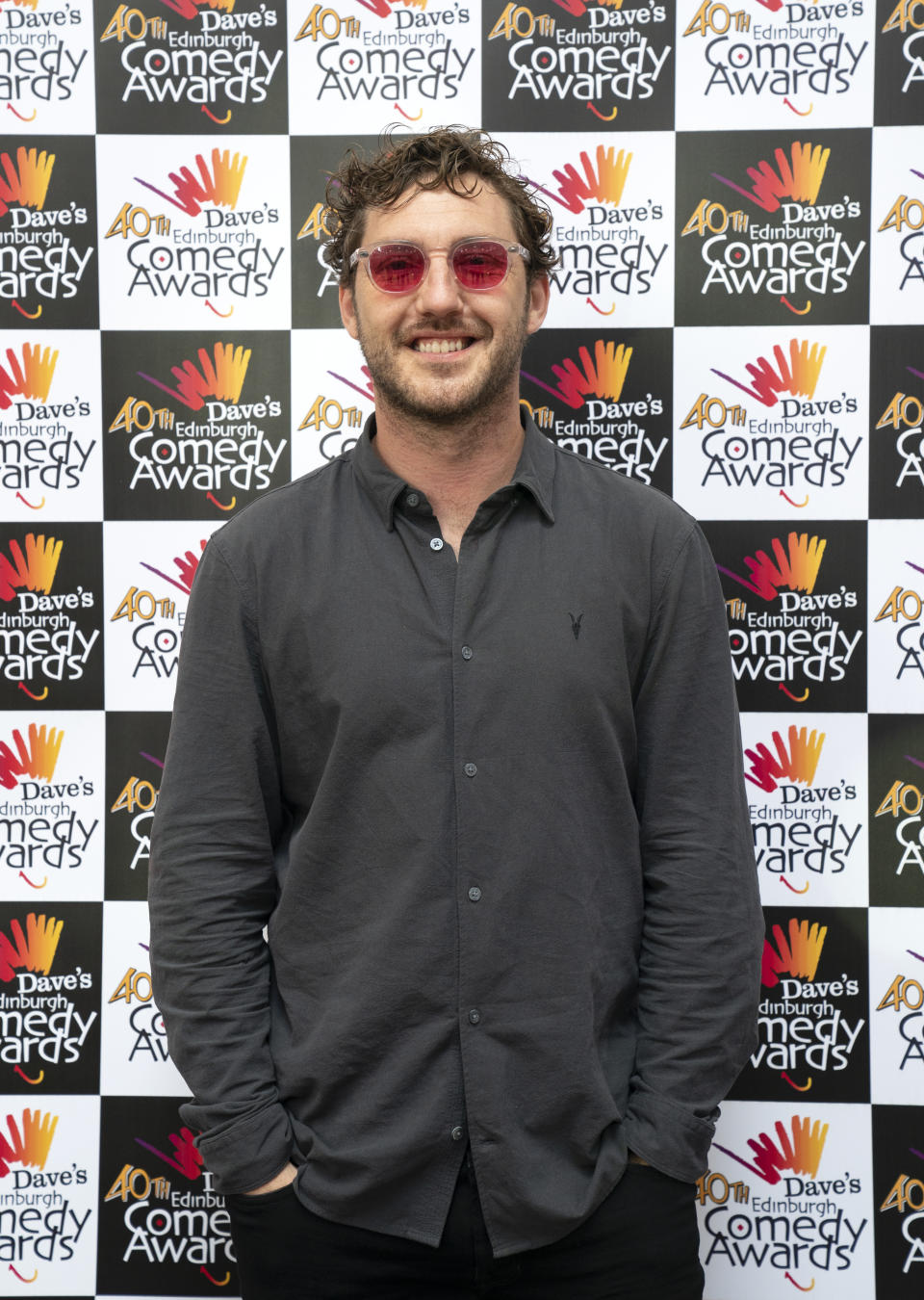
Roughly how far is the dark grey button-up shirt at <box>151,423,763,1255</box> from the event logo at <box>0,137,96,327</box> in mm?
813

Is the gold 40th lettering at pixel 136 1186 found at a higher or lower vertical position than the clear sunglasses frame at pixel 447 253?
lower

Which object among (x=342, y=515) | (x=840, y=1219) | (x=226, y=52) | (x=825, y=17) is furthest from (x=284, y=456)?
(x=840, y=1219)

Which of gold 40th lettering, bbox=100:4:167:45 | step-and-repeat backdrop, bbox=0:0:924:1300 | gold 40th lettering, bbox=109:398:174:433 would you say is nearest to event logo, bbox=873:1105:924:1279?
step-and-repeat backdrop, bbox=0:0:924:1300

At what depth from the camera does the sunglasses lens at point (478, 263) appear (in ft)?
4.54

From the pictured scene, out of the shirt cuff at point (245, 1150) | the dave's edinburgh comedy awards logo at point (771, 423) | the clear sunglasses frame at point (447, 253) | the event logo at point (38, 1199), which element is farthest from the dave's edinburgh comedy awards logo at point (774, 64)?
the event logo at point (38, 1199)

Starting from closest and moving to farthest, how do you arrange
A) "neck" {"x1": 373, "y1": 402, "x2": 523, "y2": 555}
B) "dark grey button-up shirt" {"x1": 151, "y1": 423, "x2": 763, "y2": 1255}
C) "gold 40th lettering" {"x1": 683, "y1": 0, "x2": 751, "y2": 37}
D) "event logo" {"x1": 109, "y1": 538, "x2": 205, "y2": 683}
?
"dark grey button-up shirt" {"x1": 151, "y1": 423, "x2": 763, "y2": 1255} → "neck" {"x1": 373, "y1": 402, "x2": 523, "y2": 555} → "gold 40th lettering" {"x1": 683, "y1": 0, "x2": 751, "y2": 37} → "event logo" {"x1": 109, "y1": 538, "x2": 205, "y2": 683}

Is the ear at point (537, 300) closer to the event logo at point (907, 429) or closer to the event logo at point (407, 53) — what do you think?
the event logo at point (407, 53)

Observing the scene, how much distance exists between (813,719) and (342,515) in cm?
97

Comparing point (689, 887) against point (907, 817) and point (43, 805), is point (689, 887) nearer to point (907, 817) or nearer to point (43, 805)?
point (907, 817)

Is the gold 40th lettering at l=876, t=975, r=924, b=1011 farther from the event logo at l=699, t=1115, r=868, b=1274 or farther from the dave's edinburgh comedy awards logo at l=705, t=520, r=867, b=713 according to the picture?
the dave's edinburgh comedy awards logo at l=705, t=520, r=867, b=713

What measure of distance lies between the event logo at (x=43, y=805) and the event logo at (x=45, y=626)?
0.10 metres

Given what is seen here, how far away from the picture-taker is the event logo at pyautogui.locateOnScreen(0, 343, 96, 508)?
6.35 feet

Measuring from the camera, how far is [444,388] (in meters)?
1.35

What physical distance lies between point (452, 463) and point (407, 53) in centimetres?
90
